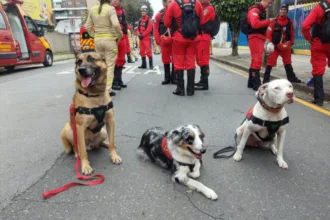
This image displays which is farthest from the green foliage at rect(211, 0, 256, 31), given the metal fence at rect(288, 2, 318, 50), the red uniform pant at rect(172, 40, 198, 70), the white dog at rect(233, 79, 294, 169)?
the white dog at rect(233, 79, 294, 169)

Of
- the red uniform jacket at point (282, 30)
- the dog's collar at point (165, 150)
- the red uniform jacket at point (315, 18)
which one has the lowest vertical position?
the dog's collar at point (165, 150)

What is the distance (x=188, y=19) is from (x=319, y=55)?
2.67 meters

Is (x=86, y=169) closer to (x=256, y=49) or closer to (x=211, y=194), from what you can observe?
(x=211, y=194)

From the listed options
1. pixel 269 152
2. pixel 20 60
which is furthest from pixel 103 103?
pixel 20 60

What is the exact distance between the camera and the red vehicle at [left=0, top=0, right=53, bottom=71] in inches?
429

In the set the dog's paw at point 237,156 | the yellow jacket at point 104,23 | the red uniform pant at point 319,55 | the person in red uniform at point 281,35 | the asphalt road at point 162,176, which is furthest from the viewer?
the person in red uniform at point 281,35

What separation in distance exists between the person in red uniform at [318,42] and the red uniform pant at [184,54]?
7.56 ft

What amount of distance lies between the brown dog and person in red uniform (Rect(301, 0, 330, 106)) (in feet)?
13.0

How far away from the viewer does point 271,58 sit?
7020 mm

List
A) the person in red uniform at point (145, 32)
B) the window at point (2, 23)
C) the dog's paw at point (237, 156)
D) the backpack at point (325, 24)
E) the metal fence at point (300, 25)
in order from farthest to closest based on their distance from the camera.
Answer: the metal fence at point (300, 25) < the person in red uniform at point (145, 32) < the window at point (2, 23) < the backpack at point (325, 24) < the dog's paw at point (237, 156)

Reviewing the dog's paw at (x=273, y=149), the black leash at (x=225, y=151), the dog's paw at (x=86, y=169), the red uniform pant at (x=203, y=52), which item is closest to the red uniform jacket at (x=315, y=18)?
the red uniform pant at (x=203, y=52)

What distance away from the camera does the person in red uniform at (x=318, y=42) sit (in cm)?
485

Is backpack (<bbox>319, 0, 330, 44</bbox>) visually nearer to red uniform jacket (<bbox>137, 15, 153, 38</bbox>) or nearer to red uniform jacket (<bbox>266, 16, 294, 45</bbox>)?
red uniform jacket (<bbox>266, 16, 294, 45</bbox>)

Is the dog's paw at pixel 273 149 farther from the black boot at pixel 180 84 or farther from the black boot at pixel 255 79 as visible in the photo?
the black boot at pixel 255 79
